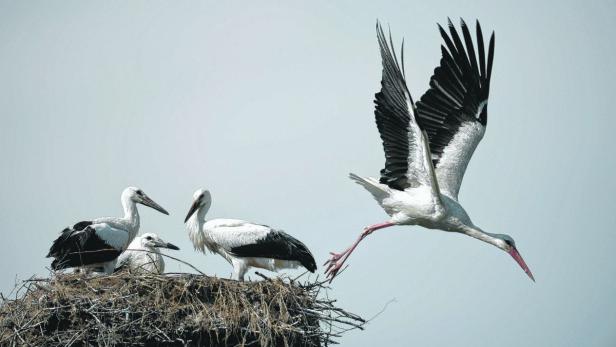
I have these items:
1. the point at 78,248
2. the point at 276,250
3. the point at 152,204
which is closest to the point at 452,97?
A: the point at 276,250

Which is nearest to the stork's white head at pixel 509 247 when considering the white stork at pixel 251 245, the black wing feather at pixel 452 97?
the black wing feather at pixel 452 97

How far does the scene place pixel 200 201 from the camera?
11492 mm

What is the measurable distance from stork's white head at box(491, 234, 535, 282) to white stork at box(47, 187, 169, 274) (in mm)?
4192

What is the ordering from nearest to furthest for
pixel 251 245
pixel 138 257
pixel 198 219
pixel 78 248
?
pixel 78 248 → pixel 251 245 → pixel 198 219 → pixel 138 257

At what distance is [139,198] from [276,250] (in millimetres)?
2031

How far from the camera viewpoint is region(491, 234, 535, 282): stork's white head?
12.0 m

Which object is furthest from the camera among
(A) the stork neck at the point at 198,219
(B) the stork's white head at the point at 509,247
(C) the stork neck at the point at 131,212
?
(B) the stork's white head at the point at 509,247

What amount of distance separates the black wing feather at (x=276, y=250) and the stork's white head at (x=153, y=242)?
1.17 metres

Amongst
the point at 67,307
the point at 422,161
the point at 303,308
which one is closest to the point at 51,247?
the point at 67,307

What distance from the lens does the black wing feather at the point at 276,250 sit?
10961 mm

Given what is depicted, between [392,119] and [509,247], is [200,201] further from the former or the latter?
[509,247]

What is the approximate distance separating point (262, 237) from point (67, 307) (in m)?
2.60

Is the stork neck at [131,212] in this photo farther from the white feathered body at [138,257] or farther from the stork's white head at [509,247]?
the stork's white head at [509,247]

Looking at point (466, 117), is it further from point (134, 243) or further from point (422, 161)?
point (134, 243)
